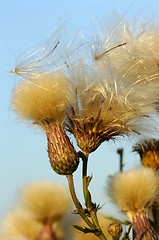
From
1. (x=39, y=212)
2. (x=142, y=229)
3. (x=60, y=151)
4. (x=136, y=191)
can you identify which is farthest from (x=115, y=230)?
(x=39, y=212)

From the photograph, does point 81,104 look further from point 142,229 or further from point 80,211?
point 142,229

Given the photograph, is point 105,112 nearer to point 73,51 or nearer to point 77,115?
point 77,115

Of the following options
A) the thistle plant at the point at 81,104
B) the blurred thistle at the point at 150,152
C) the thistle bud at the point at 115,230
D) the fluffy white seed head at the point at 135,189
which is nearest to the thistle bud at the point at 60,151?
the thistle plant at the point at 81,104

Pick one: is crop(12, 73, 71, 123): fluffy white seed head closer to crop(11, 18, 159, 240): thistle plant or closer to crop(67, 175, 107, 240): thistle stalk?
crop(11, 18, 159, 240): thistle plant

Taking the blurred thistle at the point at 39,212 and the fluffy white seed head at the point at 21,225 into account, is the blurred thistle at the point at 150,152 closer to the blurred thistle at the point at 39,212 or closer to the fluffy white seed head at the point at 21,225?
the blurred thistle at the point at 39,212

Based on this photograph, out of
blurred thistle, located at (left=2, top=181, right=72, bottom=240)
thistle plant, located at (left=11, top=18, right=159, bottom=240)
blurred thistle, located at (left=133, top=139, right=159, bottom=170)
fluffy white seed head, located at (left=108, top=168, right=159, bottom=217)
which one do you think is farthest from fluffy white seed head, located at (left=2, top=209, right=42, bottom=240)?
thistle plant, located at (left=11, top=18, right=159, bottom=240)
